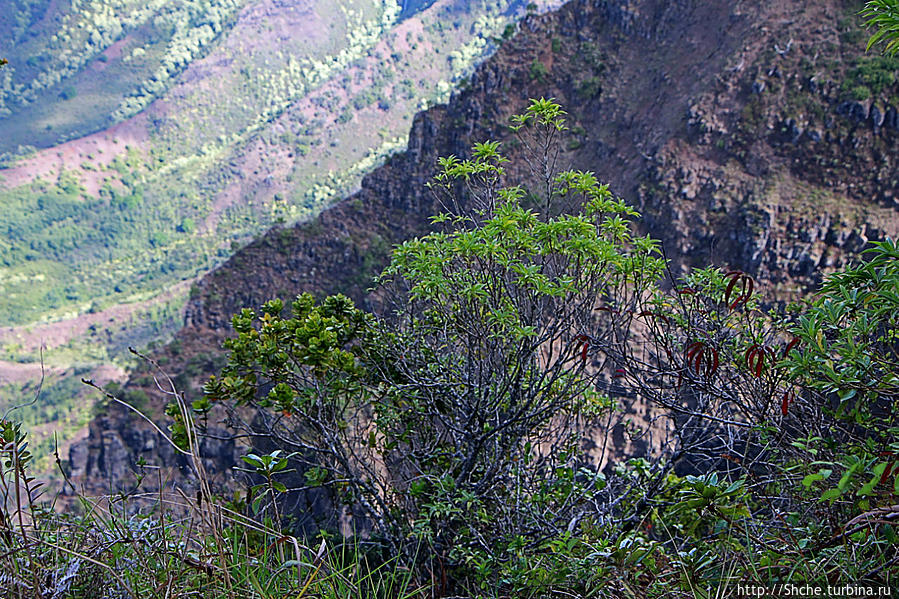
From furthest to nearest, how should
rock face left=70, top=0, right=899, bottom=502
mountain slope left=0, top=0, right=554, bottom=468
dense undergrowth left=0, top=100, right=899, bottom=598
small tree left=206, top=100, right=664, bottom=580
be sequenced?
mountain slope left=0, top=0, right=554, bottom=468, rock face left=70, top=0, right=899, bottom=502, small tree left=206, top=100, right=664, bottom=580, dense undergrowth left=0, top=100, right=899, bottom=598

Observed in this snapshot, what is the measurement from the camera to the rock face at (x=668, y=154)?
Answer: 1638 centimetres

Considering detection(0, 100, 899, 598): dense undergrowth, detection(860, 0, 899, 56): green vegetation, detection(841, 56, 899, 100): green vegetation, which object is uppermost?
detection(841, 56, 899, 100): green vegetation

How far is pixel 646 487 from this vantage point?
3670mm

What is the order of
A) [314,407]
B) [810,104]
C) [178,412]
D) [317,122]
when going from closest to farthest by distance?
[178,412] → [314,407] → [810,104] → [317,122]

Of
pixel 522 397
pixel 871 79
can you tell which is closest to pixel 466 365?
pixel 522 397

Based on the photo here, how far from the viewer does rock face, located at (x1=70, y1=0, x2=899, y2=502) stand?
53.7 ft

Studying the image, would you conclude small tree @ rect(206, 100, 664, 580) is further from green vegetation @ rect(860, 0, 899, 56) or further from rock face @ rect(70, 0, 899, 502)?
rock face @ rect(70, 0, 899, 502)

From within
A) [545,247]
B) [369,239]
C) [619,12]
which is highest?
[619,12]

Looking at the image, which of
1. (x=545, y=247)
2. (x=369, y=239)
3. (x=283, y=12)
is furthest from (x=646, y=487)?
(x=283, y=12)

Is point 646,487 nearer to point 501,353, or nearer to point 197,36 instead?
point 501,353

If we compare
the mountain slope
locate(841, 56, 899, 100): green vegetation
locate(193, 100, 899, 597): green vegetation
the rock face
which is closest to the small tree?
locate(193, 100, 899, 597): green vegetation

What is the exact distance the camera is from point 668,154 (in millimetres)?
19297

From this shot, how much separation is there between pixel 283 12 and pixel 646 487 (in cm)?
12930

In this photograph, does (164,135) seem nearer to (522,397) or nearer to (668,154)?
(668,154)
